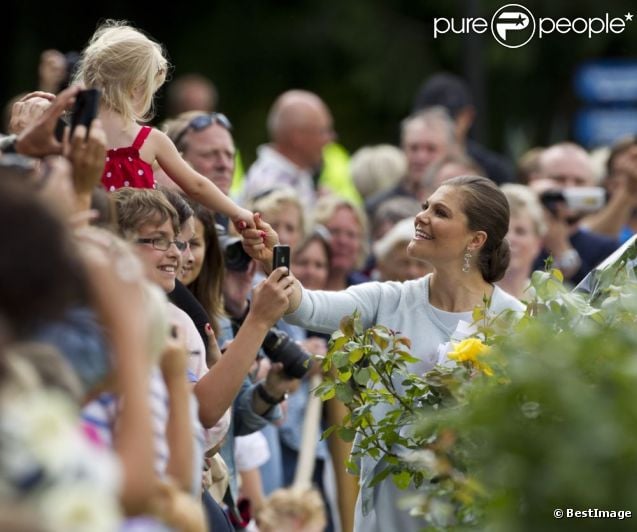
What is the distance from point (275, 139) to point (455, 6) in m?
8.05

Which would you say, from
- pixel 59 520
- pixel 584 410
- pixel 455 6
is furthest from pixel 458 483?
pixel 455 6

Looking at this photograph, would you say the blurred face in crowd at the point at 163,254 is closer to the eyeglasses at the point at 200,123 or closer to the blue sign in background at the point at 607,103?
the eyeglasses at the point at 200,123

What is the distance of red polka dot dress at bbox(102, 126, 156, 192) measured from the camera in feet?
17.6

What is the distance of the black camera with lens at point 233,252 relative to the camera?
631cm

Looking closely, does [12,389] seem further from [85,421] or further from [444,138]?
[444,138]

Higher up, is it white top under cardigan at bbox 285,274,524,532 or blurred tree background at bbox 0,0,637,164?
blurred tree background at bbox 0,0,637,164

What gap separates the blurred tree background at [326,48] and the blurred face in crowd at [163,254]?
40.3 feet

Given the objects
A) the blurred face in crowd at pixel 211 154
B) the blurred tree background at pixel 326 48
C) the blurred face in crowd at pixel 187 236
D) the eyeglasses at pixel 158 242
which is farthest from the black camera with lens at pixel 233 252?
the blurred tree background at pixel 326 48

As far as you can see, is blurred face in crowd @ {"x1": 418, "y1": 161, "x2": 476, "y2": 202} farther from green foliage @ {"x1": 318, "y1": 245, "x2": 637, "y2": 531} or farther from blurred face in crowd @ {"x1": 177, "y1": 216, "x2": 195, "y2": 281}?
green foliage @ {"x1": 318, "y1": 245, "x2": 637, "y2": 531}

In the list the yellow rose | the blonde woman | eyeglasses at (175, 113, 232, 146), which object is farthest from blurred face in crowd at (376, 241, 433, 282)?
the yellow rose

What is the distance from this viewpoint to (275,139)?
1019cm

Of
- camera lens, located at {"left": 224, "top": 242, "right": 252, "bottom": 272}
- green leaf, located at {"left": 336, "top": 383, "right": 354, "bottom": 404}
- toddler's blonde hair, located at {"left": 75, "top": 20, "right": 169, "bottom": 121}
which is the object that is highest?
toddler's blonde hair, located at {"left": 75, "top": 20, "right": 169, "bottom": 121}

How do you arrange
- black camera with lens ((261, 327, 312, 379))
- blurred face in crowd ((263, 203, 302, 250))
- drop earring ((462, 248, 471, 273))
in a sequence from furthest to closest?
1. blurred face in crowd ((263, 203, 302, 250))
2. black camera with lens ((261, 327, 312, 379))
3. drop earring ((462, 248, 471, 273))

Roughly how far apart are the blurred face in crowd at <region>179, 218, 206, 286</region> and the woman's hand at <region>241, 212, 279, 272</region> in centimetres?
27
